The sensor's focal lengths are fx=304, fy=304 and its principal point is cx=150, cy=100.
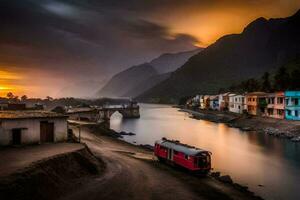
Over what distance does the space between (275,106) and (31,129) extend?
278 feet

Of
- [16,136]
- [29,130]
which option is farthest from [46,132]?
[16,136]

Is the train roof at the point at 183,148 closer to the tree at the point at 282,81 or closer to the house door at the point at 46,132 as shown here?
the house door at the point at 46,132

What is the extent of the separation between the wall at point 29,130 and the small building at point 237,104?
9620cm

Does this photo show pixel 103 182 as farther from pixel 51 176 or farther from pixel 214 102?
pixel 214 102

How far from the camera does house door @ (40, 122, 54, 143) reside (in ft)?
128

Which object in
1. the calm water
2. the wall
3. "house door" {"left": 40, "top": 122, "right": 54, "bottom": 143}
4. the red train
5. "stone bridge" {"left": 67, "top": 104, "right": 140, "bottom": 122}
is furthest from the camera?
"stone bridge" {"left": 67, "top": 104, "right": 140, "bottom": 122}

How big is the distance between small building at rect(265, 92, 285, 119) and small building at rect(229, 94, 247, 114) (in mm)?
17232

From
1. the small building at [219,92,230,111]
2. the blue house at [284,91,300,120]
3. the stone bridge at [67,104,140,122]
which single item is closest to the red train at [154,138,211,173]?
the stone bridge at [67,104,140,122]

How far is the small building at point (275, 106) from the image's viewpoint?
96875 millimetres

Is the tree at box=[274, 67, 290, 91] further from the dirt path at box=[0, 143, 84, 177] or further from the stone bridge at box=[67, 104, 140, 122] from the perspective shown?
the dirt path at box=[0, 143, 84, 177]

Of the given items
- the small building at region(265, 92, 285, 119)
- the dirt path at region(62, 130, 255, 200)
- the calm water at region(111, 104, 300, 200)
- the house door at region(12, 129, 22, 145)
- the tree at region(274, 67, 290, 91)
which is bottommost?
the calm water at region(111, 104, 300, 200)

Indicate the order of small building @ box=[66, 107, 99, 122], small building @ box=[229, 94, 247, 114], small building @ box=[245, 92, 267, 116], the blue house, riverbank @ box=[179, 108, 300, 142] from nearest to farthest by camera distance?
riverbank @ box=[179, 108, 300, 142] < the blue house < small building @ box=[66, 107, 99, 122] < small building @ box=[245, 92, 267, 116] < small building @ box=[229, 94, 247, 114]

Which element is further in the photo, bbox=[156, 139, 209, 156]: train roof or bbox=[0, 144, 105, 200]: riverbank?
bbox=[156, 139, 209, 156]: train roof

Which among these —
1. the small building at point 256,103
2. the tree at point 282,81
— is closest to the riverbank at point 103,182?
the small building at point 256,103
